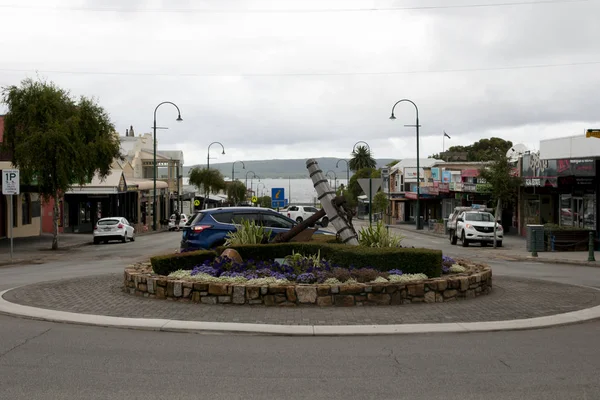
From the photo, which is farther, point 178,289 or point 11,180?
point 11,180

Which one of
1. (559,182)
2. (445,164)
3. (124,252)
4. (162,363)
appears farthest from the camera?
(445,164)

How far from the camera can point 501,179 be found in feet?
113

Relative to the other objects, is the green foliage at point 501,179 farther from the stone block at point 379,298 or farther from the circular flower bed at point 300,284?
the stone block at point 379,298

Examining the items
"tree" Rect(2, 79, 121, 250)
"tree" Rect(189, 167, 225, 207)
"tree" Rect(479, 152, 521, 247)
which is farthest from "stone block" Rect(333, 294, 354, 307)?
"tree" Rect(189, 167, 225, 207)

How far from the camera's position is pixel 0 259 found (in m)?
26.0

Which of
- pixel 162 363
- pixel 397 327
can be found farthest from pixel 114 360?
pixel 397 327

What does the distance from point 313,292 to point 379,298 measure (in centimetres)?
124

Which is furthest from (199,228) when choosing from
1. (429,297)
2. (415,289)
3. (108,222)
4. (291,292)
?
(108,222)

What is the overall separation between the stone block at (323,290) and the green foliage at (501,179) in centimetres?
2460

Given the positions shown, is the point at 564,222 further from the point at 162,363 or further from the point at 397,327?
the point at 162,363

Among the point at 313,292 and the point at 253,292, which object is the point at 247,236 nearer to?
the point at 253,292

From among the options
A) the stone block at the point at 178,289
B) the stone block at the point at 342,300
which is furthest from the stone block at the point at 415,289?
the stone block at the point at 178,289

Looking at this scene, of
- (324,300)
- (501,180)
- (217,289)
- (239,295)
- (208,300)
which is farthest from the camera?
(501,180)

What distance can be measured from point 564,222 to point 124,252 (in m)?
24.1
